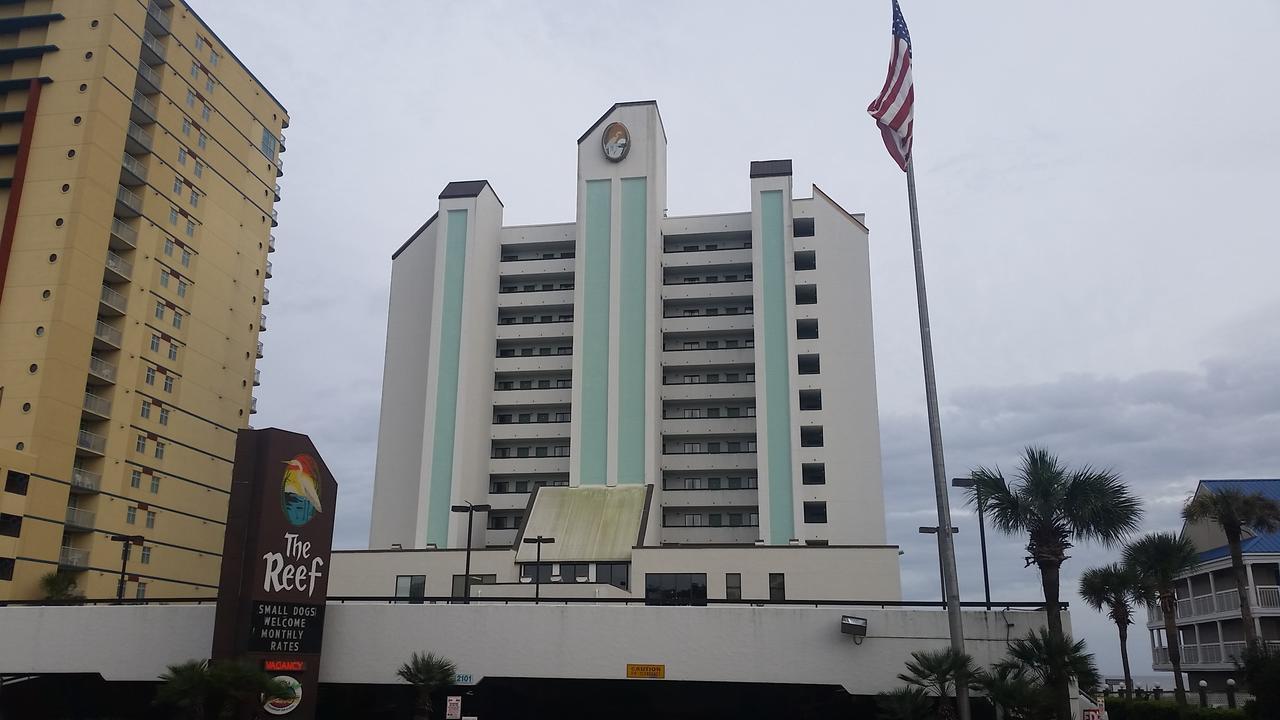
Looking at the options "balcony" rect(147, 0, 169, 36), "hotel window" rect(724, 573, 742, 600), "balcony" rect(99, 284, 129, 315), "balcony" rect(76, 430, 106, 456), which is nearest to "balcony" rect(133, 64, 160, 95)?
"balcony" rect(147, 0, 169, 36)

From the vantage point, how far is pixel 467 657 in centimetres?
3650

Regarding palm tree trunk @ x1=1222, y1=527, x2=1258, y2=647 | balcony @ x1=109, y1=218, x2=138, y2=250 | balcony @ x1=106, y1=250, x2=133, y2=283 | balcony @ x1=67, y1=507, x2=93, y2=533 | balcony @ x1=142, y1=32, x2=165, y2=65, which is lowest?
palm tree trunk @ x1=1222, y1=527, x2=1258, y2=647

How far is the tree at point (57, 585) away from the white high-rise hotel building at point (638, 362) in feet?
71.6

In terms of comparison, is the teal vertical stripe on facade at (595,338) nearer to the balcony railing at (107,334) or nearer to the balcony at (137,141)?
the balcony railing at (107,334)

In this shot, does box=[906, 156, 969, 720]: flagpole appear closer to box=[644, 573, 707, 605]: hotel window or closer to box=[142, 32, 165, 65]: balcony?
box=[644, 573, 707, 605]: hotel window

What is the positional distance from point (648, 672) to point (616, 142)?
5277 centimetres

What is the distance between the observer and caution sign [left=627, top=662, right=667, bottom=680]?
35594 mm

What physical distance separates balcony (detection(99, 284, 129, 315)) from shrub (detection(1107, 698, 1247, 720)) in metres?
65.9

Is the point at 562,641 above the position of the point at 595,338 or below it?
below

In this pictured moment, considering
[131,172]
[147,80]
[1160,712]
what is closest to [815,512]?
[1160,712]

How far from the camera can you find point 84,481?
65875mm

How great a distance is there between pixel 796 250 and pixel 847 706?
46.4 metres

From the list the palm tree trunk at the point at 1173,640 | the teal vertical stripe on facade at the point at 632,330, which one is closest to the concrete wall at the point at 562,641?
the palm tree trunk at the point at 1173,640

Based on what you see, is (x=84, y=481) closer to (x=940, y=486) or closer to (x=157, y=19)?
(x=157, y=19)
